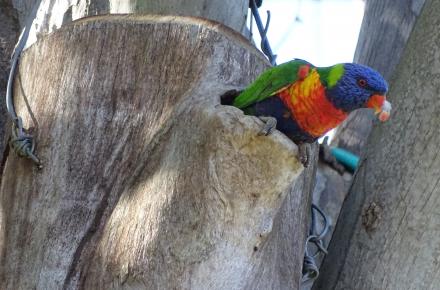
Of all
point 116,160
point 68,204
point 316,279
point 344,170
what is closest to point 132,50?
point 116,160

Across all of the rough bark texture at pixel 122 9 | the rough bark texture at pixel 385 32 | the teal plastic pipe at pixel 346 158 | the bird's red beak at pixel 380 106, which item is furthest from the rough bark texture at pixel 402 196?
the teal plastic pipe at pixel 346 158

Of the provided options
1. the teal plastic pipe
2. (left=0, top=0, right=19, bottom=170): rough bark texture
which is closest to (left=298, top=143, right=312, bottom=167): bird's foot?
(left=0, top=0, right=19, bottom=170): rough bark texture

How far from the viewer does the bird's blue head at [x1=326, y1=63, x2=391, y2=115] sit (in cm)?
198

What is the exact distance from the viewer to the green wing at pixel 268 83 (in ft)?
6.48

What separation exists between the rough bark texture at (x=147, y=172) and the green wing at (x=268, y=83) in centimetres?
6

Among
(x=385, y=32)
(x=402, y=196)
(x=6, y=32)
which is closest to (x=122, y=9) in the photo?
(x=6, y=32)

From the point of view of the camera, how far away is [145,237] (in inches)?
69.6

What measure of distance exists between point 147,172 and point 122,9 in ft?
2.17

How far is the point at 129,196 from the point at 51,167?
0.77ft

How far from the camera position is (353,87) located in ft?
6.60

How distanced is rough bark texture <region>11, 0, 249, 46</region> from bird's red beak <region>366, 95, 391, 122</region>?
1.90ft

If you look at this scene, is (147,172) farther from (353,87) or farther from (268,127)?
(353,87)

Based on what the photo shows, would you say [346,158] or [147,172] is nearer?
[147,172]

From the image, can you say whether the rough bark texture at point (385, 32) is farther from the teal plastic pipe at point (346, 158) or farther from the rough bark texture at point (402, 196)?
the rough bark texture at point (402, 196)
